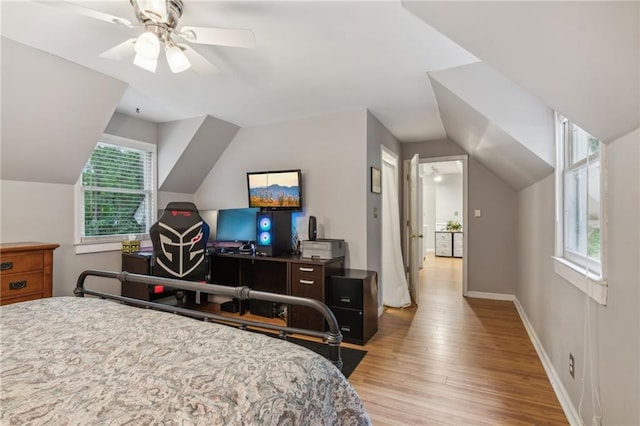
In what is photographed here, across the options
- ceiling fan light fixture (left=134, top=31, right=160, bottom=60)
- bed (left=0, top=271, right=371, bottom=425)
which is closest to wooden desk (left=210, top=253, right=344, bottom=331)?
bed (left=0, top=271, right=371, bottom=425)

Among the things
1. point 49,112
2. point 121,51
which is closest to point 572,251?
point 121,51

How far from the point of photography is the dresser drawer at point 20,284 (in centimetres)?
237

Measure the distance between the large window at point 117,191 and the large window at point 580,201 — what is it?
434cm

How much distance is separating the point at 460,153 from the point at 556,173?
2597mm

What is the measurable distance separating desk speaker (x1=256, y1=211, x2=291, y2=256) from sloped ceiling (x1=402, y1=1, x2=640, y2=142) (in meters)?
2.45

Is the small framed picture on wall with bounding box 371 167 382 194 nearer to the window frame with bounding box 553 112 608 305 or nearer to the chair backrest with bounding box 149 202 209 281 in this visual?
the window frame with bounding box 553 112 608 305

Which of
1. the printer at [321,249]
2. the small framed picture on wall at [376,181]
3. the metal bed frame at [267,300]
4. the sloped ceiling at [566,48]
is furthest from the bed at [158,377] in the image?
the small framed picture on wall at [376,181]

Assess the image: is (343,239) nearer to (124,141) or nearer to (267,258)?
(267,258)

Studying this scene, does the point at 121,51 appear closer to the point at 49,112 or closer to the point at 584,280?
the point at 49,112

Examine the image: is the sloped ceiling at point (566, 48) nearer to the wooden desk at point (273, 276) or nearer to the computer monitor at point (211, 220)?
the wooden desk at point (273, 276)

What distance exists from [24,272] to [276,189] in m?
2.40

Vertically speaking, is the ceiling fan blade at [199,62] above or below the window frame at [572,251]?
above

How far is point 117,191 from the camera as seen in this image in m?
3.72

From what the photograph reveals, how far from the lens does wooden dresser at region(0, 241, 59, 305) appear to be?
237 centimetres
